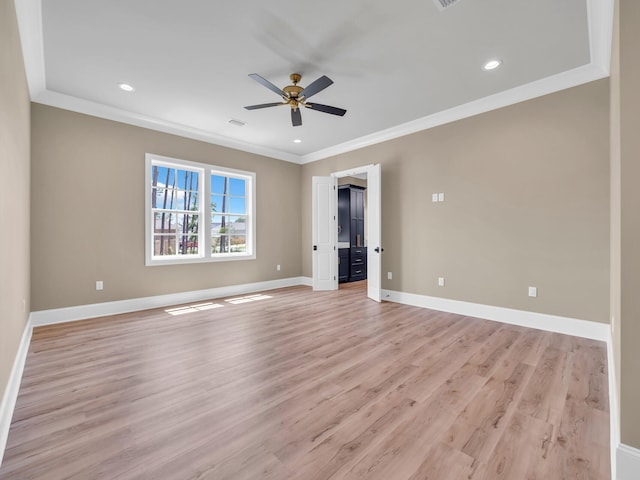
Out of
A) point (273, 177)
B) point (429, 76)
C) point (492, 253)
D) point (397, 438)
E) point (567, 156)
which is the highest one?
point (429, 76)

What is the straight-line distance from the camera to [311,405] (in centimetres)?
196

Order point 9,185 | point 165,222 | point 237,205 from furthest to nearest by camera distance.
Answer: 1. point 237,205
2. point 165,222
3. point 9,185

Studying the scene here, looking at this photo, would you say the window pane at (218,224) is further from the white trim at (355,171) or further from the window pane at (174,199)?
the white trim at (355,171)

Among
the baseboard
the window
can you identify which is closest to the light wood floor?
the baseboard

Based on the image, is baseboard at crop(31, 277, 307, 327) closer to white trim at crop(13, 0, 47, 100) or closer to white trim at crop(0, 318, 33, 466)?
white trim at crop(0, 318, 33, 466)

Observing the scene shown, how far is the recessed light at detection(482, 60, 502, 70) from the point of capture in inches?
121

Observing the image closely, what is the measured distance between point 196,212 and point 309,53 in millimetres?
3380

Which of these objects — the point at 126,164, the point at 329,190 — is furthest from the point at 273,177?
the point at 126,164

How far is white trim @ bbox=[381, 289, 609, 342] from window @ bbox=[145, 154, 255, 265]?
3397mm

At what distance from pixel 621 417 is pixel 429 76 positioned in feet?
11.1

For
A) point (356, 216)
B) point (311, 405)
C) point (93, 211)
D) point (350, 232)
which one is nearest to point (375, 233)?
point (350, 232)

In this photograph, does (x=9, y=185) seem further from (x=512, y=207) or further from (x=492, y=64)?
(x=512, y=207)

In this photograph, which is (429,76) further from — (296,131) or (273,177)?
(273,177)

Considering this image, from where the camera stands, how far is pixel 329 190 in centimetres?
611
